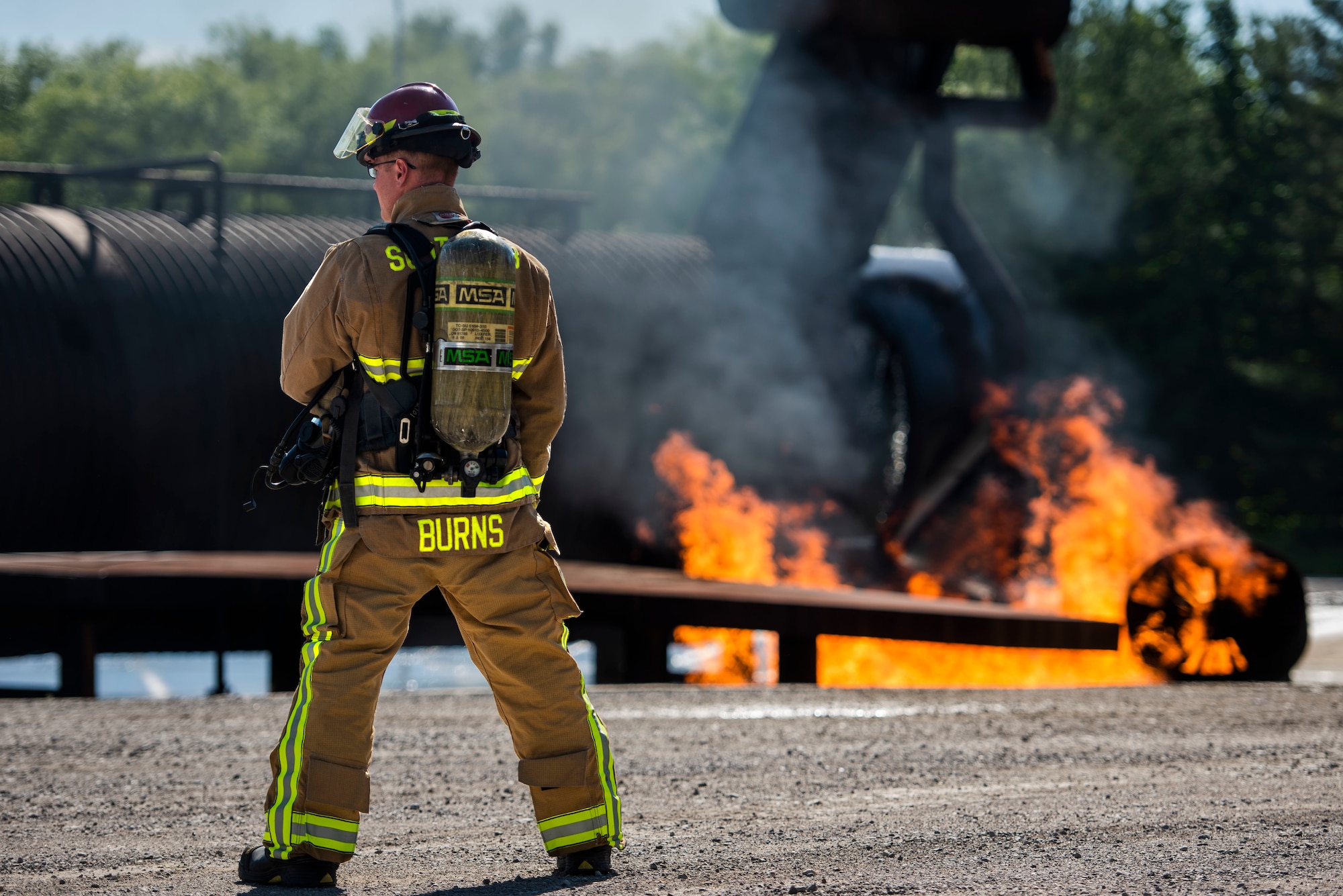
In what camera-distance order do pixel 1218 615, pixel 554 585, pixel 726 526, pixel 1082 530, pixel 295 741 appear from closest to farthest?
pixel 295 741 → pixel 554 585 → pixel 1218 615 → pixel 726 526 → pixel 1082 530

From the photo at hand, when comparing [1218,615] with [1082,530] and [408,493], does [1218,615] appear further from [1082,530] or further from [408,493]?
[408,493]

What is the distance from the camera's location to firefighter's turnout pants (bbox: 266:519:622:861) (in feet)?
11.9

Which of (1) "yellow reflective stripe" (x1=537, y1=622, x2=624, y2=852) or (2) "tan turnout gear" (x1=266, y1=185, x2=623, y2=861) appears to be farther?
(1) "yellow reflective stripe" (x1=537, y1=622, x2=624, y2=852)

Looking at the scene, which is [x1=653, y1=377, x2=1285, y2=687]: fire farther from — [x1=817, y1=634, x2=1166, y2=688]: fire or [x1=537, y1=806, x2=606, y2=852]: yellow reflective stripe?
[x1=537, y1=806, x2=606, y2=852]: yellow reflective stripe

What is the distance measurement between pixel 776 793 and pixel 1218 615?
4.63 metres

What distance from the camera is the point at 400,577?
146 inches

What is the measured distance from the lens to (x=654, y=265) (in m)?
11.9

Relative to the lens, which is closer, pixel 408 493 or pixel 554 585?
pixel 408 493

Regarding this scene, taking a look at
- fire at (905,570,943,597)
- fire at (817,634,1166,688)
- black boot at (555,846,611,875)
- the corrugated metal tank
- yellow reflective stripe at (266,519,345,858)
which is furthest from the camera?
fire at (905,570,943,597)

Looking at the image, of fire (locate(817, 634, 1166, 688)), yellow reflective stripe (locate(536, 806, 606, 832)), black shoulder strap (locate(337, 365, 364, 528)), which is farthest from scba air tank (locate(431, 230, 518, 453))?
fire (locate(817, 634, 1166, 688))

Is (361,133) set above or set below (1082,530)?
above

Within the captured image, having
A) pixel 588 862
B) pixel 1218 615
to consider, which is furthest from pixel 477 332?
pixel 1218 615

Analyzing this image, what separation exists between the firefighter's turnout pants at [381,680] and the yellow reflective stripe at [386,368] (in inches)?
15.1

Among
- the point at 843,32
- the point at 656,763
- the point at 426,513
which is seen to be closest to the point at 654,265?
the point at 843,32
